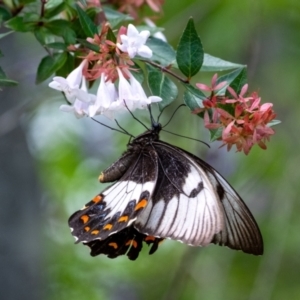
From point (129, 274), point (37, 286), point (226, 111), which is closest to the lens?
point (226, 111)

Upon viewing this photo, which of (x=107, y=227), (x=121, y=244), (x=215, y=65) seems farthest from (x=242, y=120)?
(x=121, y=244)

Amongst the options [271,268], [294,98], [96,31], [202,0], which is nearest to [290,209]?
[271,268]

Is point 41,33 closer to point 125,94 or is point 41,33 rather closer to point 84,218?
point 125,94

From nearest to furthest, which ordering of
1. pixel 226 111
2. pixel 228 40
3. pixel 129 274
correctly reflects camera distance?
pixel 226 111 → pixel 228 40 → pixel 129 274

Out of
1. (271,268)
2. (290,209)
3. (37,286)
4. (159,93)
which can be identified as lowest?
(37,286)

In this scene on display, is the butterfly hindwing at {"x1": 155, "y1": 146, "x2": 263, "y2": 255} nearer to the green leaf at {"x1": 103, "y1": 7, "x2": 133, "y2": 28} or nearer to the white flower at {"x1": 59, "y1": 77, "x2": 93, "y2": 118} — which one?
the white flower at {"x1": 59, "y1": 77, "x2": 93, "y2": 118}

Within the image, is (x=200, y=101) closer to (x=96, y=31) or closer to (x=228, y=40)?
(x=96, y=31)

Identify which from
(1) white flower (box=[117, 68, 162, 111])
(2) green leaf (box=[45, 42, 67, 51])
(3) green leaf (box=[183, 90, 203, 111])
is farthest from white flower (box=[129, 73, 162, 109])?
(2) green leaf (box=[45, 42, 67, 51])
